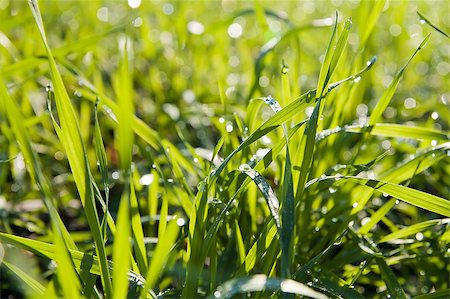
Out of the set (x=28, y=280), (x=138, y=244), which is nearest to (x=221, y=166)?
(x=138, y=244)

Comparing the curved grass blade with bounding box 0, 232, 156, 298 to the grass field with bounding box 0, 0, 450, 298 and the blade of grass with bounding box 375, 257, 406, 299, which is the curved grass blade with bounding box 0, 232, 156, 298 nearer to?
the grass field with bounding box 0, 0, 450, 298

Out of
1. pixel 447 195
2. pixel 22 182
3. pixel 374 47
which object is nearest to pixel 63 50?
pixel 22 182

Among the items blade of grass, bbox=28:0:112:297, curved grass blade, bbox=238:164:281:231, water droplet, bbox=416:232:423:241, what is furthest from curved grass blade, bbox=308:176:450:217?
blade of grass, bbox=28:0:112:297

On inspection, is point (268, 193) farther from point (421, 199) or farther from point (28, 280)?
point (28, 280)

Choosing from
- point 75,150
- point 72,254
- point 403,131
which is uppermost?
point 403,131

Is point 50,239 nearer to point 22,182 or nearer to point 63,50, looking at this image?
point 22,182

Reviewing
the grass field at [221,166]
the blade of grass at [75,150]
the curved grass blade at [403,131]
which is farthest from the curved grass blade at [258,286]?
the curved grass blade at [403,131]

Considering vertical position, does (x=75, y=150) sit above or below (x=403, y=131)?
below

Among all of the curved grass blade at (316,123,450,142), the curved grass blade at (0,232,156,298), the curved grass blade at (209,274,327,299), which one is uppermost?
the curved grass blade at (316,123,450,142)
